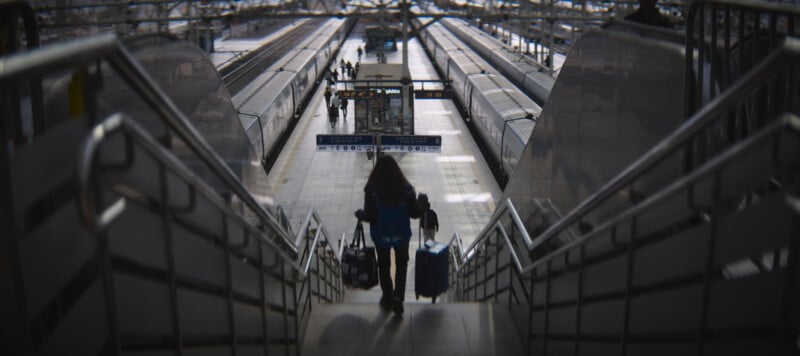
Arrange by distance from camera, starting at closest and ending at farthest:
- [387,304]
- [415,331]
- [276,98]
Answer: [415,331]
[387,304]
[276,98]

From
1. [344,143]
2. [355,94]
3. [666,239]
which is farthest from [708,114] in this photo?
[355,94]

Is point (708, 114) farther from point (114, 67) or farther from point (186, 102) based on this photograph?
point (186, 102)

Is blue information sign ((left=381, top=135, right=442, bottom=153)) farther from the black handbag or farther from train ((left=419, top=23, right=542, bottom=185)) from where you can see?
the black handbag

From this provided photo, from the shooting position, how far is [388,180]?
470cm

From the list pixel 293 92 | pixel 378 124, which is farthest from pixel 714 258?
pixel 293 92

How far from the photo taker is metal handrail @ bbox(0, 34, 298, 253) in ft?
4.38

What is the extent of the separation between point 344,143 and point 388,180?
32.2 ft

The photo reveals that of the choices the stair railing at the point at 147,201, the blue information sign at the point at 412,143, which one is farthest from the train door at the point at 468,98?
the stair railing at the point at 147,201

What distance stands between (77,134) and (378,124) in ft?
56.2

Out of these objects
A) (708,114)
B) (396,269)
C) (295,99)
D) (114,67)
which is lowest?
(295,99)

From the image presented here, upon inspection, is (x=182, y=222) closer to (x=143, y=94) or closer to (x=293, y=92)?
(x=143, y=94)

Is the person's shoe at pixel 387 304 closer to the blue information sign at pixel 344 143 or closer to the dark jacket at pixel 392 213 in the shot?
the dark jacket at pixel 392 213

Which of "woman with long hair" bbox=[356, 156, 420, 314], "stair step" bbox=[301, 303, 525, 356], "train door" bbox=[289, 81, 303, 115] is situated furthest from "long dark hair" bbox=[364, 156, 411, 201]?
"train door" bbox=[289, 81, 303, 115]

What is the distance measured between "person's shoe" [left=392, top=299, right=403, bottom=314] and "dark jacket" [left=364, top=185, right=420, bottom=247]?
0.38 m
